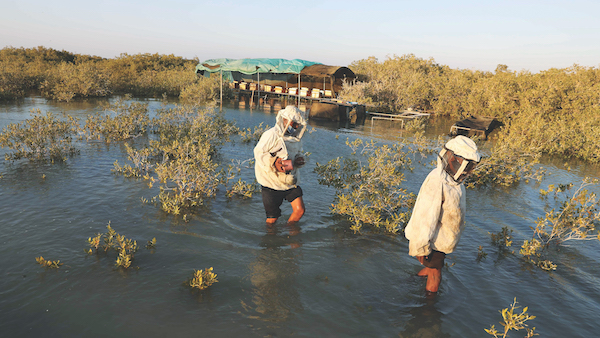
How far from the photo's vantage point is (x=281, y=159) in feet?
15.8

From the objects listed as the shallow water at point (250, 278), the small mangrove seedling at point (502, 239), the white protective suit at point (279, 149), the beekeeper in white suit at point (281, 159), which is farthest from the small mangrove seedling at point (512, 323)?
the white protective suit at point (279, 149)

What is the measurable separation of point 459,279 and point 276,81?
98.2 ft

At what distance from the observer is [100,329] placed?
126 inches

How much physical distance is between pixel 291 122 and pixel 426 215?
7.64ft

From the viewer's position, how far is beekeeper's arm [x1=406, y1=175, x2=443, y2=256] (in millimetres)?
3275

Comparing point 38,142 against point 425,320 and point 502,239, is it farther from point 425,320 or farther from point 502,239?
point 502,239

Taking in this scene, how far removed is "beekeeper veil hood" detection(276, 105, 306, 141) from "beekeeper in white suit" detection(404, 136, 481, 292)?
210cm

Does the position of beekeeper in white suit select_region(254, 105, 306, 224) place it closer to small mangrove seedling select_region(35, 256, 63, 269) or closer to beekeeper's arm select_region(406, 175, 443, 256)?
beekeeper's arm select_region(406, 175, 443, 256)

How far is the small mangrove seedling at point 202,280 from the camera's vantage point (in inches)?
151

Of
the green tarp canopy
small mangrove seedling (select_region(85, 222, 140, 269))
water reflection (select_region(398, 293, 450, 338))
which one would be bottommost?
water reflection (select_region(398, 293, 450, 338))

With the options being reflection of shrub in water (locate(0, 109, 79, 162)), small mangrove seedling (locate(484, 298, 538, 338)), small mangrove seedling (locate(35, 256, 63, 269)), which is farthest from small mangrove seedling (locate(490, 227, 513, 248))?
reflection of shrub in water (locate(0, 109, 79, 162))

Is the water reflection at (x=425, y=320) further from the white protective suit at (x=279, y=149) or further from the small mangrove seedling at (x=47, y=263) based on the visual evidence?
the small mangrove seedling at (x=47, y=263)

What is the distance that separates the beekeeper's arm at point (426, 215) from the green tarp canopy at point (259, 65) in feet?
73.8

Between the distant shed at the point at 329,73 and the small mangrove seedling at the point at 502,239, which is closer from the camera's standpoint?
the small mangrove seedling at the point at 502,239
